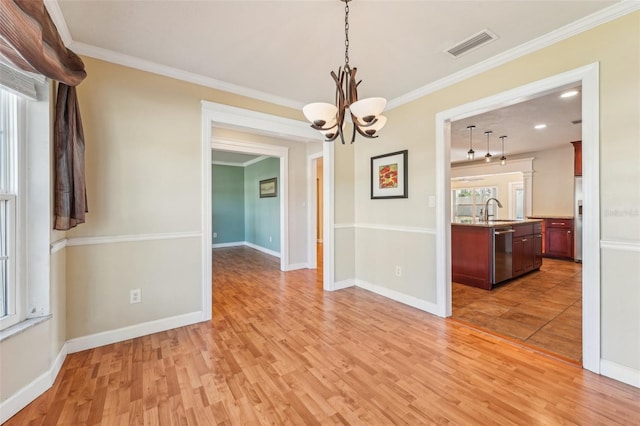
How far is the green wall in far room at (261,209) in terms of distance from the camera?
20.5 feet

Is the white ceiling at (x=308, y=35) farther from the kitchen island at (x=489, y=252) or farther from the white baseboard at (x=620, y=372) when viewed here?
the white baseboard at (x=620, y=372)

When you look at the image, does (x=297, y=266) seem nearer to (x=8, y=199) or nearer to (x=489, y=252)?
(x=489, y=252)

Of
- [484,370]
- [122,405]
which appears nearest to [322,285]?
[484,370]

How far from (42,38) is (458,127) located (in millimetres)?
4972

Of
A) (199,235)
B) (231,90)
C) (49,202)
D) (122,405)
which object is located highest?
(231,90)

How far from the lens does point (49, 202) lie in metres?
1.78

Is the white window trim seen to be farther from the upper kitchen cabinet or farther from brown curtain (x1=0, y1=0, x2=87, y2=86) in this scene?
the upper kitchen cabinet

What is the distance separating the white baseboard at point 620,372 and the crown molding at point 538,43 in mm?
2324

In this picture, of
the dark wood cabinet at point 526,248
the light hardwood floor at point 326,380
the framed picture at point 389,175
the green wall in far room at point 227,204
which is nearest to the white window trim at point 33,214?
the light hardwood floor at point 326,380

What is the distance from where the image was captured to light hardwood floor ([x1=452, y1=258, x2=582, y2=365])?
2350 mm

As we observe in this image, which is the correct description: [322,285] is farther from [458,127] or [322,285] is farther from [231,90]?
[458,127]

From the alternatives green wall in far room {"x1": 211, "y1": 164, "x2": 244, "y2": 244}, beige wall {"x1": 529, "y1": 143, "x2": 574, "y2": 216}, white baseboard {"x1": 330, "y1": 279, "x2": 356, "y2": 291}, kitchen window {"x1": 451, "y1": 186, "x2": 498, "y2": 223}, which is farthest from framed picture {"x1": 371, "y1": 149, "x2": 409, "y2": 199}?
kitchen window {"x1": 451, "y1": 186, "x2": 498, "y2": 223}

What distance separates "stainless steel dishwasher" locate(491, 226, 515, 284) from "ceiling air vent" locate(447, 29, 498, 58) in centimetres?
249

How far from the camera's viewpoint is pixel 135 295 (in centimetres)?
245
